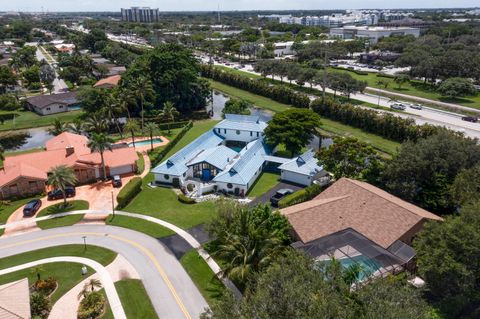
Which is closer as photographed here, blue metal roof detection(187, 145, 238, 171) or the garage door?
blue metal roof detection(187, 145, 238, 171)

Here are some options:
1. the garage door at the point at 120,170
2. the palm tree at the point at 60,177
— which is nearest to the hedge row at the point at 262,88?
the garage door at the point at 120,170

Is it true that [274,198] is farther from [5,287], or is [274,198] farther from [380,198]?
[5,287]

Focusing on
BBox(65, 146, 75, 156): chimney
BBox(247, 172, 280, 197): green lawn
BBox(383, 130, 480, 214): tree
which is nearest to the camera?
BBox(383, 130, 480, 214): tree

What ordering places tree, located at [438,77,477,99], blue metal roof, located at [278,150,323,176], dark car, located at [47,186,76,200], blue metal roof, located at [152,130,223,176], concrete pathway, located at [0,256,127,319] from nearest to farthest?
1. concrete pathway, located at [0,256,127,319]
2. dark car, located at [47,186,76,200]
3. blue metal roof, located at [278,150,323,176]
4. blue metal roof, located at [152,130,223,176]
5. tree, located at [438,77,477,99]

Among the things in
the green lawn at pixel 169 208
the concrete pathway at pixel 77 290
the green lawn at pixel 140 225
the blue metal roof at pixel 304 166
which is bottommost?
the concrete pathway at pixel 77 290

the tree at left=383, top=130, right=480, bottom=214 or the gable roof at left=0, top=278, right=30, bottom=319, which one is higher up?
the tree at left=383, top=130, right=480, bottom=214

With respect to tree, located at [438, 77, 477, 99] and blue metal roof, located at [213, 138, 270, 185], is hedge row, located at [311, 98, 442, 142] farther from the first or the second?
tree, located at [438, 77, 477, 99]

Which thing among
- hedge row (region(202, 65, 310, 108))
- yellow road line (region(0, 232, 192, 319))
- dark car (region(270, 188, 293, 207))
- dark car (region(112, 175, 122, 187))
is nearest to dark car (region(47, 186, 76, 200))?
dark car (region(112, 175, 122, 187))

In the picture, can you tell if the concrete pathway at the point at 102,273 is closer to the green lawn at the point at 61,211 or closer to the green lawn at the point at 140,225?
the green lawn at the point at 140,225
